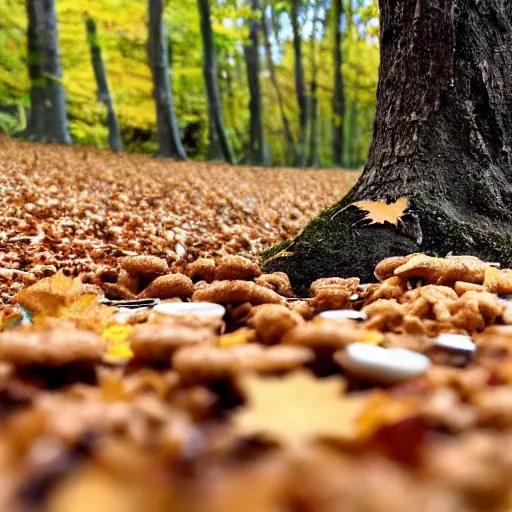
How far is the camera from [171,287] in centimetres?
218

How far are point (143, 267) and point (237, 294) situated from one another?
0.77 metres

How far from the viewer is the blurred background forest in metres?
11.3

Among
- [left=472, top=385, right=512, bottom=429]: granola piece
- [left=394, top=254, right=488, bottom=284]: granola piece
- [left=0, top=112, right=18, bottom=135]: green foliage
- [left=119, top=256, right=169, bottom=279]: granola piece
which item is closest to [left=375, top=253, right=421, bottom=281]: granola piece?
[left=394, top=254, right=488, bottom=284]: granola piece

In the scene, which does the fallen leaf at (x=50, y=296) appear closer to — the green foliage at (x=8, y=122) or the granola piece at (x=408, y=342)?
the granola piece at (x=408, y=342)

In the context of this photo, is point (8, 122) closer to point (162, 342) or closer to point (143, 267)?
point (143, 267)

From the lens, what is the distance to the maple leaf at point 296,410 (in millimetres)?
797

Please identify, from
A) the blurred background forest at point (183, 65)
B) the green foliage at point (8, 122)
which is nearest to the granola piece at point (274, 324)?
the blurred background forest at point (183, 65)

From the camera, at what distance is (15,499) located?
0.68 meters

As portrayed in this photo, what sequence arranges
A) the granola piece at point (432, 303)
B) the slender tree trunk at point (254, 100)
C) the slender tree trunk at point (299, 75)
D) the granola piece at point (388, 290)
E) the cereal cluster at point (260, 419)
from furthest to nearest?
the slender tree trunk at point (299, 75) < the slender tree trunk at point (254, 100) < the granola piece at point (388, 290) < the granola piece at point (432, 303) < the cereal cluster at point (260, 419)

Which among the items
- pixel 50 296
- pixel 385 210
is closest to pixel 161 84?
pixel 385 210

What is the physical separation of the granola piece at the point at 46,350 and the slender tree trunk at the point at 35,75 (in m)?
10.6

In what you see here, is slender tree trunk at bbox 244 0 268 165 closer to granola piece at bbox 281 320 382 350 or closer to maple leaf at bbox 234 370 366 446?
granola piece at bbox 281 320 382 350

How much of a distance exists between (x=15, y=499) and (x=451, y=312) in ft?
4.17

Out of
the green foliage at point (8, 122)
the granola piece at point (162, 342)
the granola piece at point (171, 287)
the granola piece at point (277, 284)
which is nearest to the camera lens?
the granola piece at point (162, 342)
